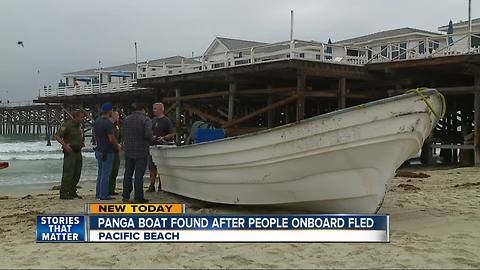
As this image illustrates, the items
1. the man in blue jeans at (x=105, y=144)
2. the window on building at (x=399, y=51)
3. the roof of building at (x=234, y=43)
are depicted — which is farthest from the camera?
the roof of building at (x=234, y=43)

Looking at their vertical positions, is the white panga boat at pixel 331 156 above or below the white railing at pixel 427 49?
below

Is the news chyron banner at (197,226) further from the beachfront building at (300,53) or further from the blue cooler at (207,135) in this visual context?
the beachfront building at (300,53)

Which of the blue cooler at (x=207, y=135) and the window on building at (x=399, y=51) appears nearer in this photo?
the blue cooler at (x=207, y=135)

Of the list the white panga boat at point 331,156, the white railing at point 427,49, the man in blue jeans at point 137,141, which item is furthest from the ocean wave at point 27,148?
the white panga boat at point 331,156

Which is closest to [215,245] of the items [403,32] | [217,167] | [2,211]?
[217,167]

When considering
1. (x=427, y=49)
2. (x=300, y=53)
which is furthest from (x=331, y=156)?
(x=427, y=49)

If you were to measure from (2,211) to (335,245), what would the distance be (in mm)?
5543

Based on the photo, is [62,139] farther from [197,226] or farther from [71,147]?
[197,226]

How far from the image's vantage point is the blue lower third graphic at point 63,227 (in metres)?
4.60

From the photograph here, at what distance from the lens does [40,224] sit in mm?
4785

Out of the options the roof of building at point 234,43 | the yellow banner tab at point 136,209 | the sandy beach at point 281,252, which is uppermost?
the roof of building at point 234,43

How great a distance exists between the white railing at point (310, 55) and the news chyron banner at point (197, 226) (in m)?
12.0

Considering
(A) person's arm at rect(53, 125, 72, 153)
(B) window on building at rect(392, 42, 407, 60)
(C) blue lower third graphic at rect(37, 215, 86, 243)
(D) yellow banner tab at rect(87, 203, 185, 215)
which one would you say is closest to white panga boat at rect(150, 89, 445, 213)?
(D) yellow banner tab at rect(87, 203, 185, 215)

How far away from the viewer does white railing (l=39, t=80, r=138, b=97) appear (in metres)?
34.1
